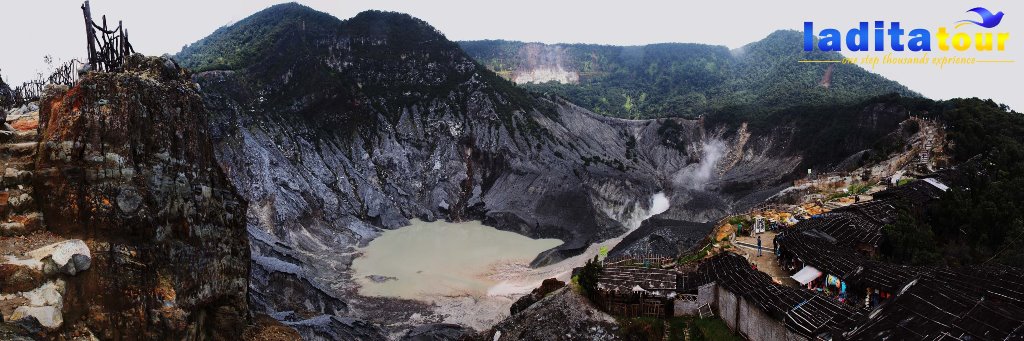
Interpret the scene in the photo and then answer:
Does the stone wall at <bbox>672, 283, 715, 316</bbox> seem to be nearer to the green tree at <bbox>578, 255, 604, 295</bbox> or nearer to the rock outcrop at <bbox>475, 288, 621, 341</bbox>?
the rock outcrop at <bbox>475, 288, 621, 341</bbox>

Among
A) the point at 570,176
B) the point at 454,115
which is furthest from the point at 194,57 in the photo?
the point at 570,176

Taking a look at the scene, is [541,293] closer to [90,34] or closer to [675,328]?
[675,328]

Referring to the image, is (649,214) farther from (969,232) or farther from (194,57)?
(194,57)

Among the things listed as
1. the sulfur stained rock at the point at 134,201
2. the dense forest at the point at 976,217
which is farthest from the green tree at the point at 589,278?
the dense forest at the point at 976,217

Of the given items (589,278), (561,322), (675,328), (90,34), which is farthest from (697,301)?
(90,34)

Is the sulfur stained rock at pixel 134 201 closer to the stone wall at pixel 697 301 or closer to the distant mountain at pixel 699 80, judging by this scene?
the stone wall at pixel 697 301

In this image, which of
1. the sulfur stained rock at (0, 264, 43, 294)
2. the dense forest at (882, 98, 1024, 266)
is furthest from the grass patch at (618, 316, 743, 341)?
the sulfur stained rock at (0, 264, 43, 294)

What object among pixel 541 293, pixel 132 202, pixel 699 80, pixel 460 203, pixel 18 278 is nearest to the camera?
pixel 18 278
